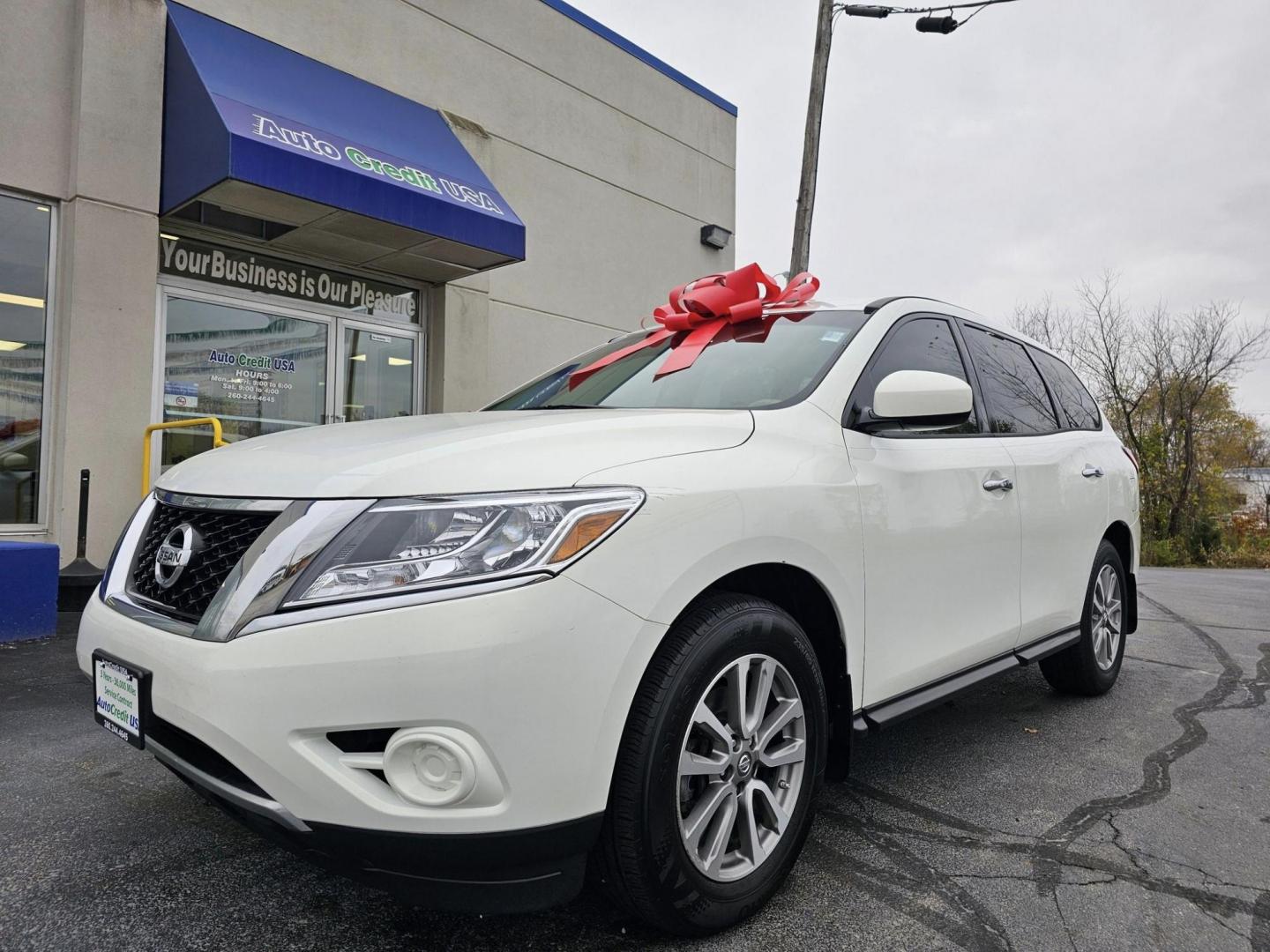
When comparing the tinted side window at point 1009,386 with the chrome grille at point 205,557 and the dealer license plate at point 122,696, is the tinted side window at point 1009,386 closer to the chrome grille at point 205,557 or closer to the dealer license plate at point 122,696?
the chrome grille at point 205,557

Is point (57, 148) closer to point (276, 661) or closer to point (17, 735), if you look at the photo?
point (17, 735)

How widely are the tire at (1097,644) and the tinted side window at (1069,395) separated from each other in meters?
0.61

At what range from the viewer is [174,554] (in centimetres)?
208

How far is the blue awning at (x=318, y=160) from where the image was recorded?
615 cm

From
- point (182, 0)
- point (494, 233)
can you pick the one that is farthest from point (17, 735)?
point (182, 0)

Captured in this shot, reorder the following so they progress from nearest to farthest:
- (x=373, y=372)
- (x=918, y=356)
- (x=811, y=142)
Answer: (x=918, y=356), (x=373, y=372), (x=811, y=142)

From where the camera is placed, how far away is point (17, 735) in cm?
350

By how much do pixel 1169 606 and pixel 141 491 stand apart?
28.8 feet

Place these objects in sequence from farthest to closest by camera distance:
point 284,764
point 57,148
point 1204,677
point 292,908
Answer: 1. point 57,148
2. point 1204,677
3. point 292,908
4. point 284,764

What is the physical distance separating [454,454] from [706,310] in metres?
1.57

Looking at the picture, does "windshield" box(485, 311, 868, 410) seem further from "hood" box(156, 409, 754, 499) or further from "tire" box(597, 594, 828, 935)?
"tire" box(597, 594, 828, 935)

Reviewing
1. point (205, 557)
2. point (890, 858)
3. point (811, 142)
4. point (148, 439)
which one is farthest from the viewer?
point (811, 142)

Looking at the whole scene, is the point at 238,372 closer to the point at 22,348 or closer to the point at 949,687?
the point at 22,348

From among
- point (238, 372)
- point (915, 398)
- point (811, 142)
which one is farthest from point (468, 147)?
point (915, 398)
